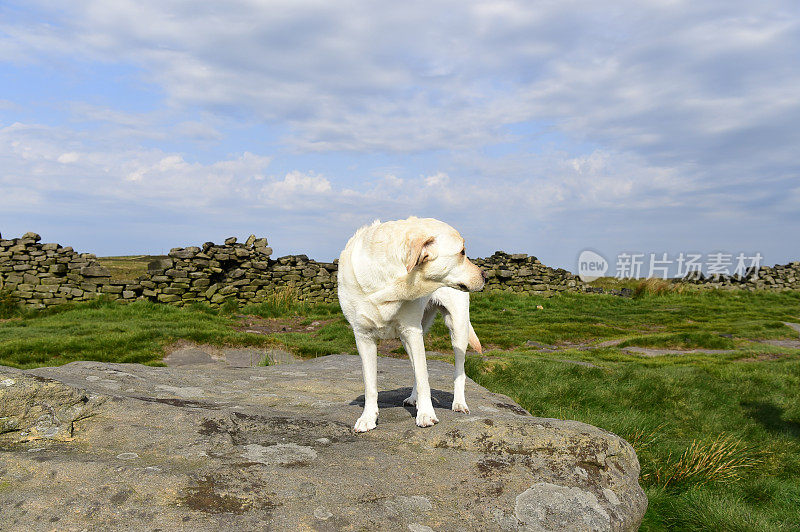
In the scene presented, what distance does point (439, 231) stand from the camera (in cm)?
389

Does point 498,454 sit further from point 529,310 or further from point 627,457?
point 529,310

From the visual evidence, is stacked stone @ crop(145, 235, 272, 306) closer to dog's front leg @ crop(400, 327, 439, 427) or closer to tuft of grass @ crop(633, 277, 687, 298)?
dog's front leg @ crop(400, 327, 439, 427)

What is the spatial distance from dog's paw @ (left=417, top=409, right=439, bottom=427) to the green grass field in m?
2.30

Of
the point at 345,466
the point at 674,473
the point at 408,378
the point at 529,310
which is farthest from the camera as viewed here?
the point at 529,310

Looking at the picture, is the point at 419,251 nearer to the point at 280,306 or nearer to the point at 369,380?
the point at 369,380

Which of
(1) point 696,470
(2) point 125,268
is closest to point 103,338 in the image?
(1) point 696,470

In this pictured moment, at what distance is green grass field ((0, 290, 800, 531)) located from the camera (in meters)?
5.83

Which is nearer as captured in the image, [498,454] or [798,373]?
[498,454]

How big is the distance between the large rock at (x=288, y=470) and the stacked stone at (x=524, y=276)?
26.1 meters

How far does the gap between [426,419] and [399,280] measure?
1.10 metres

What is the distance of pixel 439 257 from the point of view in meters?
3.85

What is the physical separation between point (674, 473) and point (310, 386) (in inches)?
163

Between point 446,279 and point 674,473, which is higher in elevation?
point 446,279

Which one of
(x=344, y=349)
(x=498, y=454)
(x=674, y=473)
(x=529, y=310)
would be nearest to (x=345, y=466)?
(x=498, y=454)
